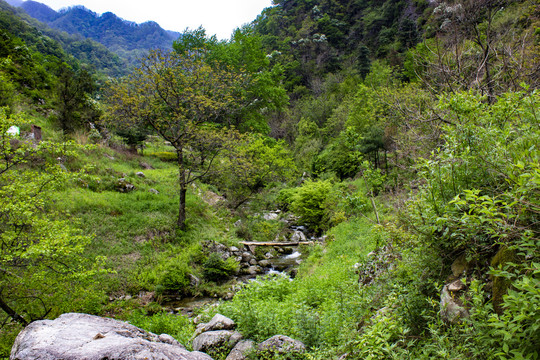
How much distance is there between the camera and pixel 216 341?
4.37m

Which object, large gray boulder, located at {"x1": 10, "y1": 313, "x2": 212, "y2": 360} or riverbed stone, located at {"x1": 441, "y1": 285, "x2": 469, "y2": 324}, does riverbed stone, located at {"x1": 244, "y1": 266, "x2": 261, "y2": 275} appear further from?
riverbed stone, located at {"x1": 441, "y1": 285, "x2": 469, "y2": 324}

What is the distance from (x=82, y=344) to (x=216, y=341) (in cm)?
203

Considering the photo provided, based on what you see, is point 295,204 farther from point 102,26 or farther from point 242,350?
point 102,26

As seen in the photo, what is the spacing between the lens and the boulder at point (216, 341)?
4.28 meters

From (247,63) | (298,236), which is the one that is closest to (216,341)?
(298,236)

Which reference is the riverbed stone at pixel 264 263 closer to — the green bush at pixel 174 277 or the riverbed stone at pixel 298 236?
the riverbed stone at pixel 298 236

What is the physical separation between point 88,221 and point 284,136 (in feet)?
76.3

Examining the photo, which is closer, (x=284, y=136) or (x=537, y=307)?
(x=537, y=307)

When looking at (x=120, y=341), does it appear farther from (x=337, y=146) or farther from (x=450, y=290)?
(x=337, y=146)

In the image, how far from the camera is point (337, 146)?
20.5 m

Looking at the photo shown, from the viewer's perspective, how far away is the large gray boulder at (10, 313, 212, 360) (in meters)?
2.77

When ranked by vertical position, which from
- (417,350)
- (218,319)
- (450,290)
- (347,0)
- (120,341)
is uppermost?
(347,0)

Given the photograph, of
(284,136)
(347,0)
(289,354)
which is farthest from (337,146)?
(347,0)

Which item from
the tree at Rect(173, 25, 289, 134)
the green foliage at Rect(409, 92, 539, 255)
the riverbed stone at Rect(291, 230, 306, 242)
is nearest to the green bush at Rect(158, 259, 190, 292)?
the riverbed stone at Rect(291, 230, 306, 242)
